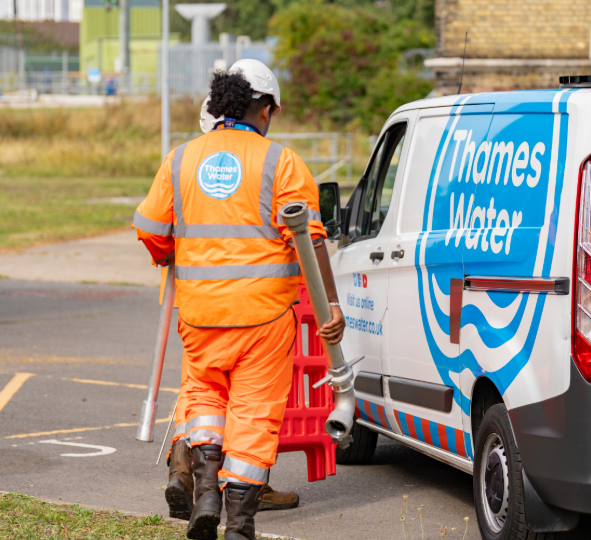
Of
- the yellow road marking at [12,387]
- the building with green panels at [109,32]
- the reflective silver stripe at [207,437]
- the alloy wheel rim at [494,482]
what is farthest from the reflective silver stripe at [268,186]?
the building with green panels at [109,32]

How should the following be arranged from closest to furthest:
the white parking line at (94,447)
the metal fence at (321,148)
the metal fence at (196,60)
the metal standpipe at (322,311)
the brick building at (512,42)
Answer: the metal standpipe at (322,311), the white parking line at (94,447), the brick building at (512,42), the metal fence at (321,148), the metal fence at (196,60)

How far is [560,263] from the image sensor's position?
3.71 m

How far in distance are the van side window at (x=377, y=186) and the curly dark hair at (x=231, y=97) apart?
1.39 metres

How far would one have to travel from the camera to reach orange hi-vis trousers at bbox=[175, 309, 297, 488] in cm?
400

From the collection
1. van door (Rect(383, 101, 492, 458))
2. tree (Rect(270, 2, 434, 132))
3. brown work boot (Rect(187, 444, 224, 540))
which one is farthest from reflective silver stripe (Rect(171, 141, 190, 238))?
tree (Rect(270, 2, 434, 132))

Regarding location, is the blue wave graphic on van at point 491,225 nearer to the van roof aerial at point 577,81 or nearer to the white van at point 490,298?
the white van at point 490,298

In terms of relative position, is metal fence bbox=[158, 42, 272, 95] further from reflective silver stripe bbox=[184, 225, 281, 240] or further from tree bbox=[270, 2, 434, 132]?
reflective silver stripe bbox=[184, 225, 281, 240]

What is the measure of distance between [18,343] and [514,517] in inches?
258

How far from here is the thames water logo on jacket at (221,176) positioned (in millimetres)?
4047

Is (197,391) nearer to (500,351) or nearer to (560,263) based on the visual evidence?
(500,351)

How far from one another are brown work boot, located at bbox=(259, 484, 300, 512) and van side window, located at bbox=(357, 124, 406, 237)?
4.76ft

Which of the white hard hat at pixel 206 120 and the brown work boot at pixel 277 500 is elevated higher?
the white hard hat at pixel 206 120

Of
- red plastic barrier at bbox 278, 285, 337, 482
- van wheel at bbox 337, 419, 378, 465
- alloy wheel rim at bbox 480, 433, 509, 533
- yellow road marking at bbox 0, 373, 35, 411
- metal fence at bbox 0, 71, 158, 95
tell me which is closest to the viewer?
alloy wheel rim at bbox 480, 433, 509, 533

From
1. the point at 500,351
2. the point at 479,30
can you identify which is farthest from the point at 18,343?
the point at 479,30
